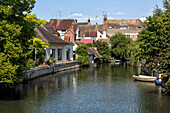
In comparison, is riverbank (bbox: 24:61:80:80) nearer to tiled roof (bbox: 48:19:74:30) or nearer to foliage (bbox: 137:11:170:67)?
foliage (bbox: 137:11:170:67)

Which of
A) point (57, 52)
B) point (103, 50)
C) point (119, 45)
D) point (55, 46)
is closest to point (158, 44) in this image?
point (55, 46)

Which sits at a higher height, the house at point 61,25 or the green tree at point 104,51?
the house at point 61,25

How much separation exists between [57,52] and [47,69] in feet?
28.3

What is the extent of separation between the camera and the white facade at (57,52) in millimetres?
46969

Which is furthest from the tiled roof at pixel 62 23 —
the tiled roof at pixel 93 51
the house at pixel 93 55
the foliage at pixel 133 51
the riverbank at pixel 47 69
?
the foliage at pixel 133 51

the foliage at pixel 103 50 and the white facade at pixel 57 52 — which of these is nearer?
the white facade at pixel 57 52

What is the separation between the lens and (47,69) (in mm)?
42156

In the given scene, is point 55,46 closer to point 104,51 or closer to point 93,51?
point 93,51

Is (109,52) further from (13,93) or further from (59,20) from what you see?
(13,93)

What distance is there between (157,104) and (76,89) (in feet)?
34.3

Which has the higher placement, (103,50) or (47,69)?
(103,50)

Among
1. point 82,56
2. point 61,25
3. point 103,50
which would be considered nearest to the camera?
point 82,56

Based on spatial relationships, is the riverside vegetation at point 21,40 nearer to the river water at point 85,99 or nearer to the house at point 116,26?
the river water at point 85,99

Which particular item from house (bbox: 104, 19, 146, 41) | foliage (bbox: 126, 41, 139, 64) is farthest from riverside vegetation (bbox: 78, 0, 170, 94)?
house (bbox: 104, 19, 146, 41)
